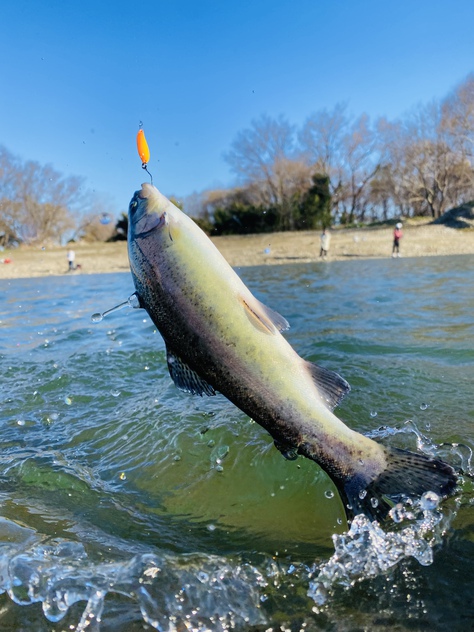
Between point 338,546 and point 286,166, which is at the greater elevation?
point 286,166

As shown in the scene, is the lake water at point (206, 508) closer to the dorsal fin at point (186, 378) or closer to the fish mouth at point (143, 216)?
the dorsal fin at point (186, 378)

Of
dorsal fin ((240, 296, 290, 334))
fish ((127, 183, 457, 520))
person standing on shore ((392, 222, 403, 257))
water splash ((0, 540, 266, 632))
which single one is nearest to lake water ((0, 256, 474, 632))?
water splash ((0, 540, 266, 632))

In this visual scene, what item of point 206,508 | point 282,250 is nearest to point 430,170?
point 282,250

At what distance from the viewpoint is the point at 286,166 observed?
42938 millimetres

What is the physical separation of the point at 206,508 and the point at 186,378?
5.14 ft

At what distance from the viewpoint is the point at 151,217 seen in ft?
6.51

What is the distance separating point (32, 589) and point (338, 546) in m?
1.50

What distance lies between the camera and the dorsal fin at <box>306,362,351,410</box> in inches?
86.6

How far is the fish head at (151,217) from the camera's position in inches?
77.6

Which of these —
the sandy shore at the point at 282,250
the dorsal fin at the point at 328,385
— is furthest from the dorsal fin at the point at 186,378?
the sandy shore at the point at 282,250

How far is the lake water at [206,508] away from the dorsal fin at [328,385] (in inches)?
28.7

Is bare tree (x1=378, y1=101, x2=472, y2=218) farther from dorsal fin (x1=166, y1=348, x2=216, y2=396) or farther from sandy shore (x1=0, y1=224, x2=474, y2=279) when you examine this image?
dorsal fin (x1=166, y1=348, x2=216, y2=396)

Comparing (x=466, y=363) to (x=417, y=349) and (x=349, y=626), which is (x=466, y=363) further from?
(x=349, y=626)

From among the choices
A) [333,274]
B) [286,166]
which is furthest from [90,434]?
[286,166]
